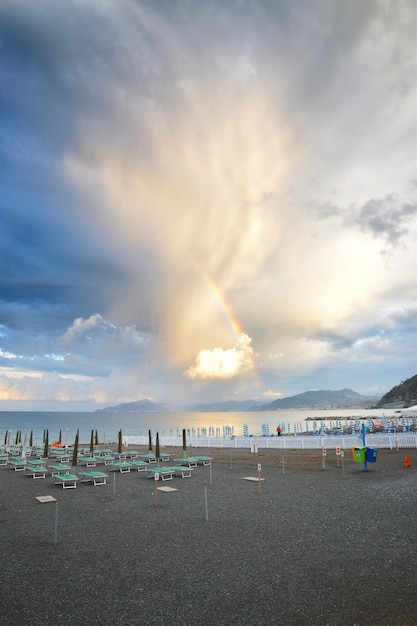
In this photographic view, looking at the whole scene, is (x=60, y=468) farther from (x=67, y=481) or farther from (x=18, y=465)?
(x=18, y=465)

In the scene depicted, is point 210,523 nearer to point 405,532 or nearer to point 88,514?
point 88,514

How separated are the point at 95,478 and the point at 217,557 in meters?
15.0

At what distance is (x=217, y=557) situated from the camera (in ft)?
30.3

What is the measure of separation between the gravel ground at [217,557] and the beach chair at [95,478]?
10.0 ft

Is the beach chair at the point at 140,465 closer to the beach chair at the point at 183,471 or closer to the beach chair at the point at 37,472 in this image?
the beach chair at the point at 183,471

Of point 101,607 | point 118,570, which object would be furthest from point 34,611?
point 118,570

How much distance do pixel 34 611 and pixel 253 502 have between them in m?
9.70

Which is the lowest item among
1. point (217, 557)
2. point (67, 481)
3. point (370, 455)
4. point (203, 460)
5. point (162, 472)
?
point (217, 557)

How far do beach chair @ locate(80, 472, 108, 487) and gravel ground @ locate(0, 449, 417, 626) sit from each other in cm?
306

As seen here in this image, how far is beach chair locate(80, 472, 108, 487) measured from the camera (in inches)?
818

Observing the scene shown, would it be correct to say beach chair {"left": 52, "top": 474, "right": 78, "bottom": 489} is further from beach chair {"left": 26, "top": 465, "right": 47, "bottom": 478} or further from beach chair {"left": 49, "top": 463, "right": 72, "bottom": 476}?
beach chair {"left": 26, "top": 465, "right": 47, "bottom": 478}

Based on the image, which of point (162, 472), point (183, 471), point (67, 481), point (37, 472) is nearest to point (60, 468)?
point (37, 472)

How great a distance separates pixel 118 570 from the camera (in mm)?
8602

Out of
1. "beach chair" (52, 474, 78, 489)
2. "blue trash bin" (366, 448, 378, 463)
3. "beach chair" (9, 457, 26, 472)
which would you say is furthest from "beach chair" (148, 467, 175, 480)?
"blue trash bin" (366, 448, 378, 463)
